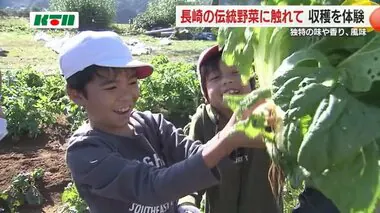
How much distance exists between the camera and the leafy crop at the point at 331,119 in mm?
1168

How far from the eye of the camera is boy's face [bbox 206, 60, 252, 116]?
241cm

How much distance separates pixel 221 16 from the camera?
90.4 inches

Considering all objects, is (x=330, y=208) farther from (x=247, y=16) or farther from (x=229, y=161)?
(x=229, y=161)

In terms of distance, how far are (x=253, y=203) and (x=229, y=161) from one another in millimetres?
215

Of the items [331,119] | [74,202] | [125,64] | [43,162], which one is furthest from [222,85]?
[43,162]

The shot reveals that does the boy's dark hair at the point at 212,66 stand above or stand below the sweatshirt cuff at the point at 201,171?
above

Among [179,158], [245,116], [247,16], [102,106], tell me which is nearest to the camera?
[245,116]

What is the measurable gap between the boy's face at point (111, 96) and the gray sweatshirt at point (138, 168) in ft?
0.20

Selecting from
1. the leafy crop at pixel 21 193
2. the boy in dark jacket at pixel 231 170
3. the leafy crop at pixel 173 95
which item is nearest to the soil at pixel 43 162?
the leafy crop at pixel 21 193

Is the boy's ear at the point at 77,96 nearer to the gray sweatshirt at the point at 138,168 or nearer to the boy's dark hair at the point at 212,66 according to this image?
the gray sweatshirt at the point at 138,168

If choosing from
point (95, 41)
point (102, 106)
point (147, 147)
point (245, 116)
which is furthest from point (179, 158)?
point (245, 116)

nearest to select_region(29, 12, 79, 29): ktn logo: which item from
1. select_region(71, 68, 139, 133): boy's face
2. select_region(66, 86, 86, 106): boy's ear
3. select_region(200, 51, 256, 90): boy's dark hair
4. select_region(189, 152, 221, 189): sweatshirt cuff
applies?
select_region(200, 51, 256, 90): boy's dark hair

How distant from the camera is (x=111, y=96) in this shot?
2.07 metres

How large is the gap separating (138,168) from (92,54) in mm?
463
